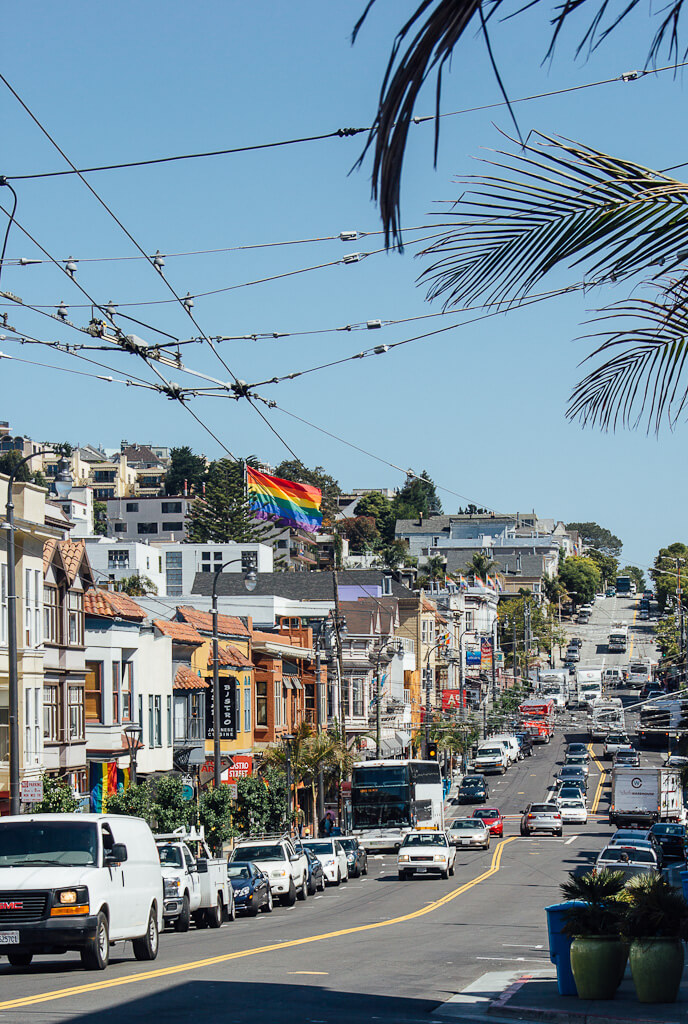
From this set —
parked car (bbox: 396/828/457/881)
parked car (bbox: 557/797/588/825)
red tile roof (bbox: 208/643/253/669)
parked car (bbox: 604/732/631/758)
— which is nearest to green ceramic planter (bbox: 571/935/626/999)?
parked car (bbox: 396/828/457/881)

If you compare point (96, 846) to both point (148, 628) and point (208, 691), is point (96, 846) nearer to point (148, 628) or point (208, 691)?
point (148, 628)

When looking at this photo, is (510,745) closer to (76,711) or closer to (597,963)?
(76,711)

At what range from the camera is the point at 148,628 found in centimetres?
5069

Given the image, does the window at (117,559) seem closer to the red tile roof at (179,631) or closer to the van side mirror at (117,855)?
the red tile roof at (179,631)

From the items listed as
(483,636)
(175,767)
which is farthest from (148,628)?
(483,636)

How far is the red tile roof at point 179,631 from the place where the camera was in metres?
52.9

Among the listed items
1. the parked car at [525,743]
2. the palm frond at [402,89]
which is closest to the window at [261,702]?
the parked car at [525,743]

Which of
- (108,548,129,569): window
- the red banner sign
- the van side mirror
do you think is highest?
(108,548,129,569): window

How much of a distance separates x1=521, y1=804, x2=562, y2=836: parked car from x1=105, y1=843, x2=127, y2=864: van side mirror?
153ft

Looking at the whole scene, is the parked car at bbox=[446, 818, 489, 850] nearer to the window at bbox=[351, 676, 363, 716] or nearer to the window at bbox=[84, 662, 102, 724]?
the window at bbox=[84, 662, 102, 724]

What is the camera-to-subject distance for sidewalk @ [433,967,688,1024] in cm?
1349

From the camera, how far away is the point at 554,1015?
45.4 feet

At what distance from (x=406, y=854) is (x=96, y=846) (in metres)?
27.6

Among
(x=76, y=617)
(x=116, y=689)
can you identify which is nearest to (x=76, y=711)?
(x=116, y=689)
